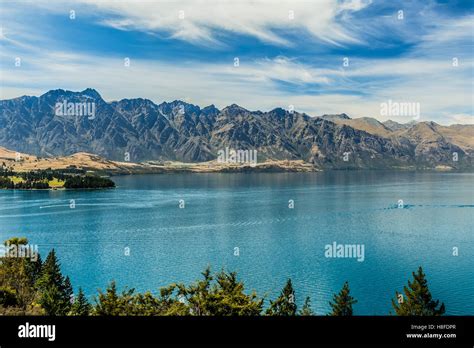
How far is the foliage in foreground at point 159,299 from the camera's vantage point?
3550 centimetres

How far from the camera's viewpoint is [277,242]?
103 m

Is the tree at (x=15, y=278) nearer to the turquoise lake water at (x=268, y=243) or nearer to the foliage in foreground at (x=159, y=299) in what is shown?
the foliage in foreground at (x=159, y=299)

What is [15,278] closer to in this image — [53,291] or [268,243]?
[53,291]

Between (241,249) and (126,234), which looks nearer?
(241,249)

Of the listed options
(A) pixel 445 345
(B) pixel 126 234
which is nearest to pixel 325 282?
(B) pixel 126 234

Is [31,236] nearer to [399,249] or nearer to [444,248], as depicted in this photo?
[399,249]

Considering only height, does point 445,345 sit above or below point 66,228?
above

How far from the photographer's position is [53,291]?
5416 cm

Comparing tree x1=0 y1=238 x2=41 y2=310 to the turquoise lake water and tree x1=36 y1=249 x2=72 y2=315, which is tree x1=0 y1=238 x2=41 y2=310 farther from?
the turquoise lake water

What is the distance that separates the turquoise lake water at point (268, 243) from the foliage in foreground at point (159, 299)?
6.54 meters

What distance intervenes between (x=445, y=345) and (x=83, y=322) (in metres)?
5.62

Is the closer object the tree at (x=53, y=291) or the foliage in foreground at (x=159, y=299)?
the foliage in foreground at (x=159, y=299)

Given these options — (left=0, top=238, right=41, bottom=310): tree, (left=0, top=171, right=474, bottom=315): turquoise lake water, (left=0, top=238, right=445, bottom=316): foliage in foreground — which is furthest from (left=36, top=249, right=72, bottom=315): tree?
(left=0, top=171, right=474, bottom=315): turquoise lake water

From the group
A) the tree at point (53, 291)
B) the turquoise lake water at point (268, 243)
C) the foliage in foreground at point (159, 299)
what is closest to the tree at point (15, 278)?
the foliage in foreground at point (159, 299)
